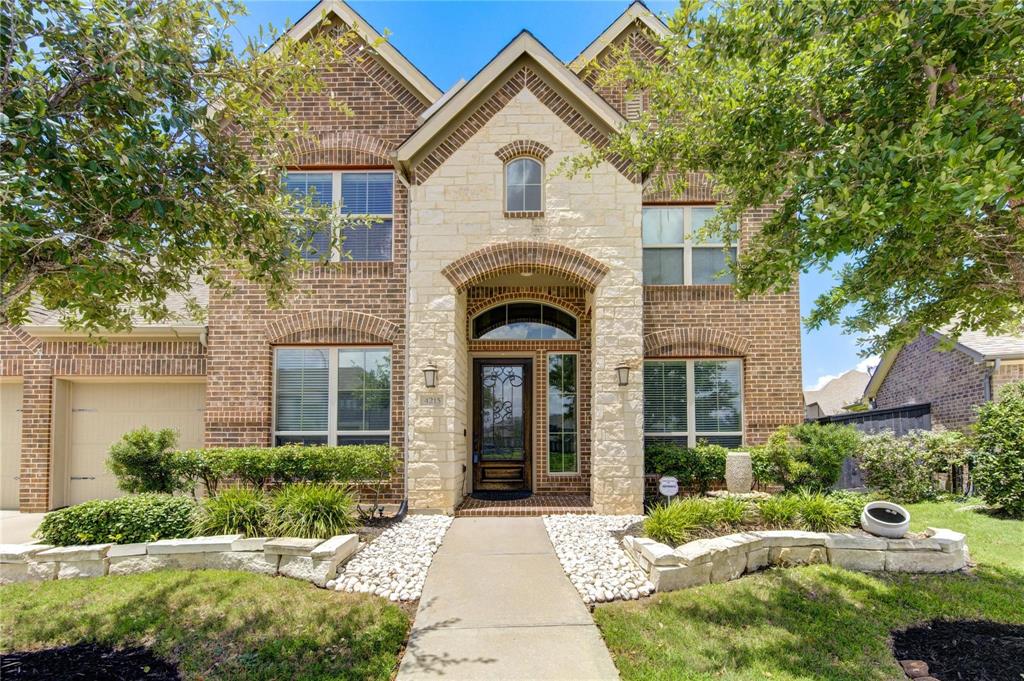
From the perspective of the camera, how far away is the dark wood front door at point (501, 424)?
1110 cm

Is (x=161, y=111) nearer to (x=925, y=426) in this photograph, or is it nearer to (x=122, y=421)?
(x=122, y=421)

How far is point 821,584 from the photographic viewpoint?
5.98 meters

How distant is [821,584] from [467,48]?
9.83 m

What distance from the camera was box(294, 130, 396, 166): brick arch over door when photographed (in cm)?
1057

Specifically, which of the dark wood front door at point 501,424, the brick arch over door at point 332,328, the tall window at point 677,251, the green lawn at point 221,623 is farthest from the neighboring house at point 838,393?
the green lawn at point 221,623

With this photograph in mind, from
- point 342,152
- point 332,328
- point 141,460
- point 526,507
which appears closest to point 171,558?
point 141,460

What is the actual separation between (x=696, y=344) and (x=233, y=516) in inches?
313

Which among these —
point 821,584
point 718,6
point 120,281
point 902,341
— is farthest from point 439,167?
point 821,584

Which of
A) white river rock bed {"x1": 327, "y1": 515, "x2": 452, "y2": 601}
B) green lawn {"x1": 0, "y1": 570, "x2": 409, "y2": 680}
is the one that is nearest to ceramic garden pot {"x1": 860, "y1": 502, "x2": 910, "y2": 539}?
white river rock bed {"x1": 327, "y1": 515, "x2": 452, "y2": 601}

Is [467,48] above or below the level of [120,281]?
above

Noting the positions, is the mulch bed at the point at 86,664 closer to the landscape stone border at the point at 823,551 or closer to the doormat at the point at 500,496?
the landscape stone border at the point at 823,551

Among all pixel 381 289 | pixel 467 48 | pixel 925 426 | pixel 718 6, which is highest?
pixel 467 48

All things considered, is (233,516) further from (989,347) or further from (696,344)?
(989,347)

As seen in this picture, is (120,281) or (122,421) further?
(122,421)
